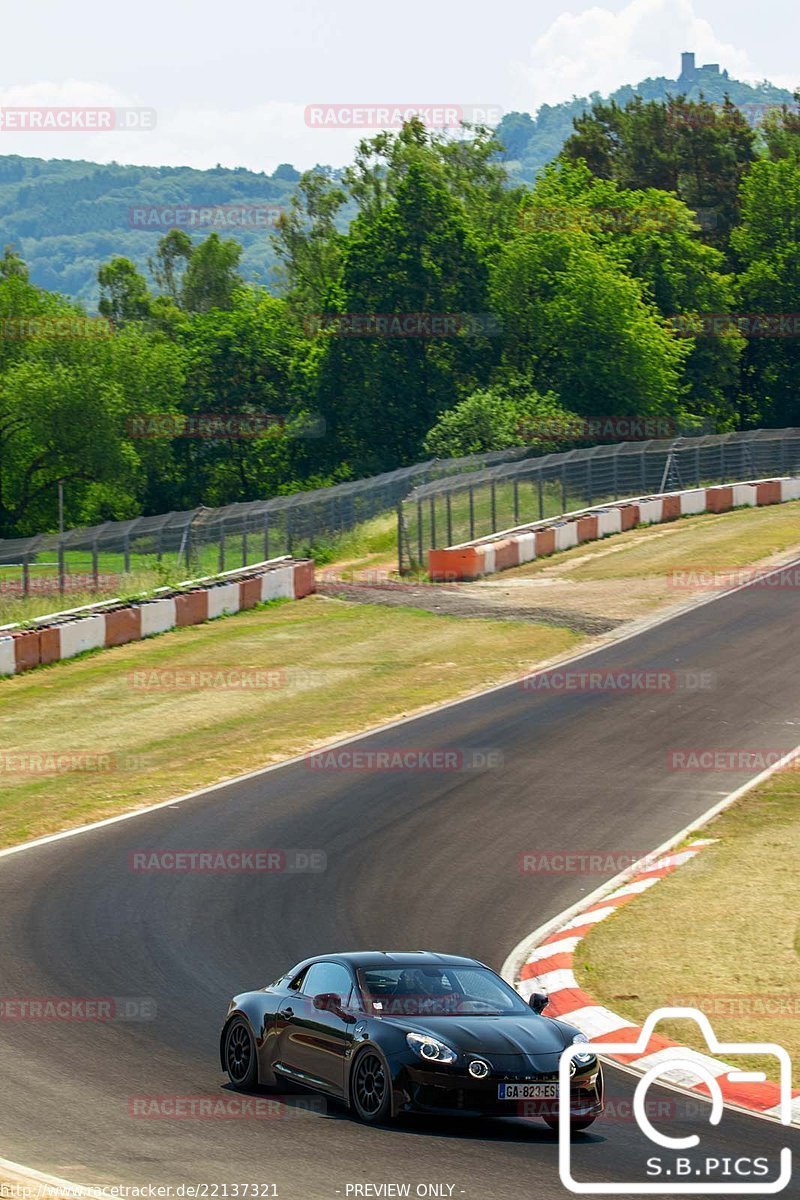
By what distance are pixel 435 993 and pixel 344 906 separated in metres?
6.06

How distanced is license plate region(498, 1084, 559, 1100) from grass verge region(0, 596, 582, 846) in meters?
12.3

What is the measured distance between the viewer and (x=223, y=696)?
32.0 metres

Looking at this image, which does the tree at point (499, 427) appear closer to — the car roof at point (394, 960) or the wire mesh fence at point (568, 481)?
the wire mesh fence at point (568, 481)

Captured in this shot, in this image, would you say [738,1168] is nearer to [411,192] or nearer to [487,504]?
[487,504]

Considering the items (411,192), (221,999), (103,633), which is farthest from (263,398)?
(221,999)

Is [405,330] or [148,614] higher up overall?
[405,330]

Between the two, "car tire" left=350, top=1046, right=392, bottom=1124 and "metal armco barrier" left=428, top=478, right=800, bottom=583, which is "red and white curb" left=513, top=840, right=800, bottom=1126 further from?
"metal armco barrier" left=428, top=478, right=800, bottom=583

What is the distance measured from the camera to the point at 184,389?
9531cm

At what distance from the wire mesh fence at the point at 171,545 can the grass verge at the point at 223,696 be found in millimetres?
2368
